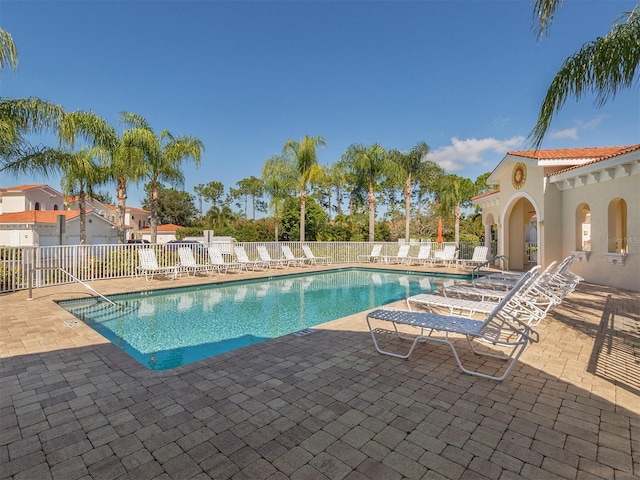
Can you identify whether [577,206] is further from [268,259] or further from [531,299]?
[268,259]

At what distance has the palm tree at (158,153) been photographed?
15.6 meters

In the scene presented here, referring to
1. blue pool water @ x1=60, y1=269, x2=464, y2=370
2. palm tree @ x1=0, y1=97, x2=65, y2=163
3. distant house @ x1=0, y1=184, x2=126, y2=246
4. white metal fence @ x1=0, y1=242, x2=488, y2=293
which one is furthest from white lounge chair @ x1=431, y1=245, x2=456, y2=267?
distant house @ x1=0, y1=184, x2=126, y2=246

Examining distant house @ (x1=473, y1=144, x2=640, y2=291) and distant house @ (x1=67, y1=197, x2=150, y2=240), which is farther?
distant house @ (x1=67, y1=197, x2=150, y2=240)

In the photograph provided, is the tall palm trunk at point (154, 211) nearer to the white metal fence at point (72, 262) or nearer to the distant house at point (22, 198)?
the white metal fence at point (72, 262)

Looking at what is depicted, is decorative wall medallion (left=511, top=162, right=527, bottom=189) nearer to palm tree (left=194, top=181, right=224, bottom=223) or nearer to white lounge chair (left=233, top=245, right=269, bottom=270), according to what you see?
white lounge chair (left=233, top=245, right=269, bottom=270)

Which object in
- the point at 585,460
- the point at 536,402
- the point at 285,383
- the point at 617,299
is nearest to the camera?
the point at 585,460

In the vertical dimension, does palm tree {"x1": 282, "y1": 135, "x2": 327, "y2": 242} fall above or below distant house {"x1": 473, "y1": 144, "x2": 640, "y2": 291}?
above

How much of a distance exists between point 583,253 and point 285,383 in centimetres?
1175

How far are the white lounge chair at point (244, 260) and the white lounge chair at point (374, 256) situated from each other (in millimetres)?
6148

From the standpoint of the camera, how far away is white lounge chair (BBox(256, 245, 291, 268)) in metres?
15.2

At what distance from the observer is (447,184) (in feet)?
85.0

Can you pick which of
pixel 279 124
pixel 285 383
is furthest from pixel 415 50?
pixel 285 383

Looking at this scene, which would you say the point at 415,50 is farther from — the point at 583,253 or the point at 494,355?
the point at 494,355

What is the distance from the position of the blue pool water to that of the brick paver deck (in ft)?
4.16
